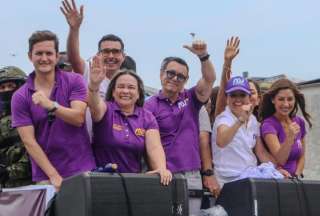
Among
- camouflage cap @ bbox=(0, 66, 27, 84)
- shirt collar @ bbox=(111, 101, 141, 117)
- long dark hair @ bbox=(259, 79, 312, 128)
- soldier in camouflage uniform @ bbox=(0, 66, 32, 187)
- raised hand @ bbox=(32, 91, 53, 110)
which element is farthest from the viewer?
long dark hair @ bbox=(259, 79, 312, 128)

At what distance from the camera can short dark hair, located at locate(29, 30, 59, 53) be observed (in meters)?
3.60

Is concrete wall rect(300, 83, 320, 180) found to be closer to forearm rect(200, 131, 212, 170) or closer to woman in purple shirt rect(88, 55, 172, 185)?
forearm rect(200, 131, 212, 170)

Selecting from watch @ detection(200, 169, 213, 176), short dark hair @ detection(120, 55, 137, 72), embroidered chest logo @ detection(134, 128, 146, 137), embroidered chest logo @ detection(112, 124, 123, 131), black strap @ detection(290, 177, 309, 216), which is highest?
short dark hair @ detection(120, 55, 137, 72)

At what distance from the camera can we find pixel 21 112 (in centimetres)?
345

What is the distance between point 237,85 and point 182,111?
0.49 meters

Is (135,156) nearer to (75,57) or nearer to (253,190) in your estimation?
(253,190)

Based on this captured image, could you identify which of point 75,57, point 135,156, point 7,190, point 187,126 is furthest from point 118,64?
point 7,190

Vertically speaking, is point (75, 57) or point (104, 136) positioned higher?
point (75, 57)

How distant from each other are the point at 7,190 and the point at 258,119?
2.18 metres

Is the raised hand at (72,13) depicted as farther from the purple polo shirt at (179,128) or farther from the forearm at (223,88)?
the forearm at (223,88)

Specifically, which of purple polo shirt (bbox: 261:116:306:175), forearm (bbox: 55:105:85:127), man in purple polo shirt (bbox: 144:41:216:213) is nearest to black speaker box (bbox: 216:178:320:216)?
man in purple polo shirt (bbox: 144:41:216:213)

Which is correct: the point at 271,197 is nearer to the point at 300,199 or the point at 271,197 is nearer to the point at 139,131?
the point at 300,199

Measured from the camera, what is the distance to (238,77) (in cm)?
430

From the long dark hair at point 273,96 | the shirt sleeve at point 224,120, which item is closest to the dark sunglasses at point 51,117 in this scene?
the shirt sleeve at point 224,120
